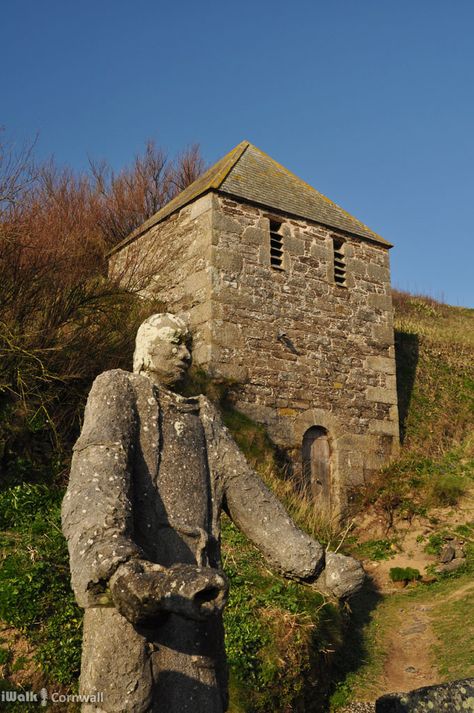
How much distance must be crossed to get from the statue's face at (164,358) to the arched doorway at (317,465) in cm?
1021

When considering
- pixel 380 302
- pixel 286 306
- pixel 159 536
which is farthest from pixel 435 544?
pixel 159 536

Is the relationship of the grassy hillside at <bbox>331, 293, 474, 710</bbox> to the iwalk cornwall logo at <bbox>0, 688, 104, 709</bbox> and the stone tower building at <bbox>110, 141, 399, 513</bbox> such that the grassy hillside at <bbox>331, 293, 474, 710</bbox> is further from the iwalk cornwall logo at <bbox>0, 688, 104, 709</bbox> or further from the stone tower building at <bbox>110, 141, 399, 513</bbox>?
the iwalk cornwall logo at <bbox>0, 688, 104, 709</bbox>

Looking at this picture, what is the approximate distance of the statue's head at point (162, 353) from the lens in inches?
119

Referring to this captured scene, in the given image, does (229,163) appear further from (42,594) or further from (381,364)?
(42,594)

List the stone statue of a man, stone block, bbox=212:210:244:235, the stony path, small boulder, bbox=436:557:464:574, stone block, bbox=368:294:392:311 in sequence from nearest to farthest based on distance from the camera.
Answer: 1. the stone statue of a man
2. the stony path
3. small boulder, bbox=436:557:464:574
4. stone block, bbox=212:210:244:235
5. stone block, bbox=368:294:392:311

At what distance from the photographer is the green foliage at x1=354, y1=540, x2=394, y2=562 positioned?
11438 mm

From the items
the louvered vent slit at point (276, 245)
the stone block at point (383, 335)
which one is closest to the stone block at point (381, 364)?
the stone block at point (383, 335)

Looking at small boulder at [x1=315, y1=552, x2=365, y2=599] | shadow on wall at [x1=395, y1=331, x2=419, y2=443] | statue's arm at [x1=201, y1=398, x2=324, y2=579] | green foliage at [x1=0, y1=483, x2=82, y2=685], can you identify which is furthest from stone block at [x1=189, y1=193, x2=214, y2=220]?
small boulder at [x1=315, y1=552, x2=365, y2=599]

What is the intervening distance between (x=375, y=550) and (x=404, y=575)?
4.32 ft

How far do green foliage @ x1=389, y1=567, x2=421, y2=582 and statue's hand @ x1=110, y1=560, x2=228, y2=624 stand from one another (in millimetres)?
8947

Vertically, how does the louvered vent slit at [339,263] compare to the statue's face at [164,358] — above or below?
above

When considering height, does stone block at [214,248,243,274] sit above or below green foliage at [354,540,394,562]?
above

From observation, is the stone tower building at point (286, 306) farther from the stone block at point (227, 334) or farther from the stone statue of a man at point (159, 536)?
the stone statue of a man at point (159, 536)

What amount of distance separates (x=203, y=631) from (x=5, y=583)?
4.09m
